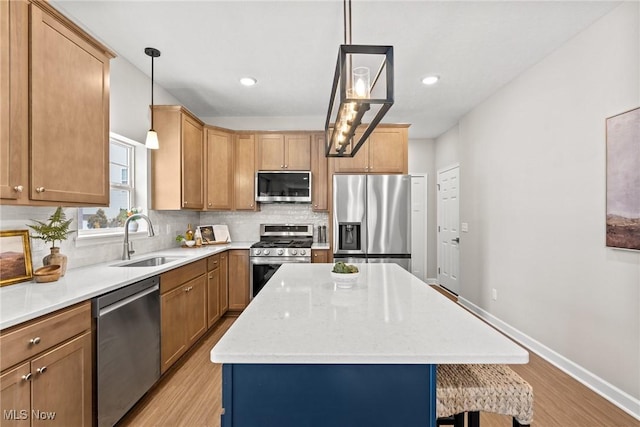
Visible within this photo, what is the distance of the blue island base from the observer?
0.97 m

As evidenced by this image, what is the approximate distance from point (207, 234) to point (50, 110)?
2680mm

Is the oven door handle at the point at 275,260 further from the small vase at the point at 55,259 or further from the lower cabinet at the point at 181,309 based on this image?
the small vase at the point at 55,259

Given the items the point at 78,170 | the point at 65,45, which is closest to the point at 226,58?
the point at 65,45

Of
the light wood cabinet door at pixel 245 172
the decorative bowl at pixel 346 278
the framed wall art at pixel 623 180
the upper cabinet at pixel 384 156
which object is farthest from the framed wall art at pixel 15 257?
the framed wall art at pixel 623 180

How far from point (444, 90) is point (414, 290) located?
2738 millimetres

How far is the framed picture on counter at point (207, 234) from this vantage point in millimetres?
4110

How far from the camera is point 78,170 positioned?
183cm

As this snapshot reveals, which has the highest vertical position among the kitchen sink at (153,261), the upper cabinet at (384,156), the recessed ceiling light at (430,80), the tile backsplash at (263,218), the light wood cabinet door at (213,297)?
the recessed ceiling light at (430,80)

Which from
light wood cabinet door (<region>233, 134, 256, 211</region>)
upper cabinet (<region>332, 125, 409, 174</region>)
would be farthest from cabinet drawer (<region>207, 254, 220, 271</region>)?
upper cabinet (<region>332, 125, 409, 174</region>)

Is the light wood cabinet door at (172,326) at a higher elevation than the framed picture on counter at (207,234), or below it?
below

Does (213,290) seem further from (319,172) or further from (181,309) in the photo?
(319,172)

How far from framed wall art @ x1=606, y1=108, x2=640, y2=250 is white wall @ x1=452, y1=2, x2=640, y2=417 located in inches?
3.4

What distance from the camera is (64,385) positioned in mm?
1450

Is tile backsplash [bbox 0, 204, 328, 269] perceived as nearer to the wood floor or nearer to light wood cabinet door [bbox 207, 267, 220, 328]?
light wood cabinet door [bbox 207, 267, 220, 328]
